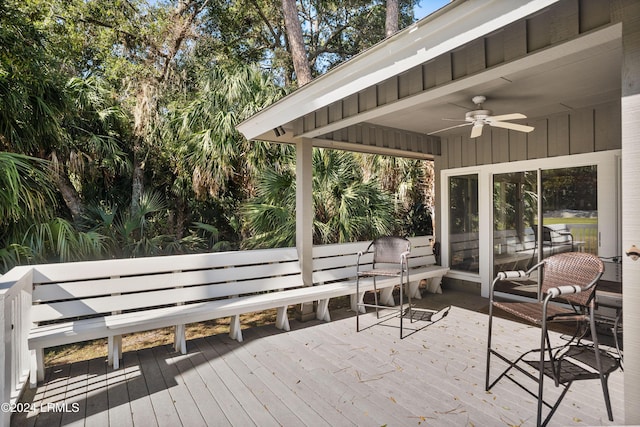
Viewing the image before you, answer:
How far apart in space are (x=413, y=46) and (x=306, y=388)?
2.53 m

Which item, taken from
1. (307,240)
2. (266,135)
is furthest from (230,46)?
(307,240)

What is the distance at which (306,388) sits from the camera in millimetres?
2508

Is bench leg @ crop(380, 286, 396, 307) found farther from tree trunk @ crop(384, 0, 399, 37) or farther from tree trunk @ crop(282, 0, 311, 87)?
tree trunk @ crop(384, 0, 399, 37)

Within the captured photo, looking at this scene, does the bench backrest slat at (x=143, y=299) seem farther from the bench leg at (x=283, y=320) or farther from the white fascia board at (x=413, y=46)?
the white fascia board at (x=413, y=46)

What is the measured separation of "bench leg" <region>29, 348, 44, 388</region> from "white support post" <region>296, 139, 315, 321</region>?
238 cm

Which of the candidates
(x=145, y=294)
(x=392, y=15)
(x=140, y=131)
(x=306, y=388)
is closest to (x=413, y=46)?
(x=306, y=388)

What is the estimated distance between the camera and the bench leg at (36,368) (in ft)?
8.42

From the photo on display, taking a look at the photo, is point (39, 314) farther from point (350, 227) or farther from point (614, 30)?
point (614, 30)

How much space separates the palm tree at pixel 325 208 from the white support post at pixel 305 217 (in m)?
0.98

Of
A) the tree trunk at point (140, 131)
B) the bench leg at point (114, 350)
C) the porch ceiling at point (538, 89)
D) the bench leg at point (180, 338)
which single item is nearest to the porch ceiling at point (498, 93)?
the porch ceiling at point (538, 89)

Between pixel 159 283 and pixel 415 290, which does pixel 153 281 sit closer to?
pixel 159 283

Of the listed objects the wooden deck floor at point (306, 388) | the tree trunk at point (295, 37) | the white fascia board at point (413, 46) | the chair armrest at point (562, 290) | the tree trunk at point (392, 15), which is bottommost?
the wooden deck floor at point (306, 388)

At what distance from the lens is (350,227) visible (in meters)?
5.36

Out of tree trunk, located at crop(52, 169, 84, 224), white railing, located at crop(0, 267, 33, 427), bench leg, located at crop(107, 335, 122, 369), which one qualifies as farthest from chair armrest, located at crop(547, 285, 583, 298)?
tree trunk, located at crop(52, 169, 84, 224)
